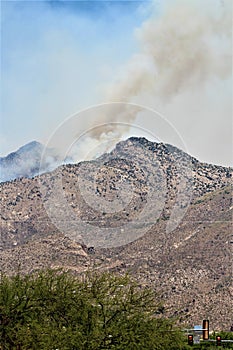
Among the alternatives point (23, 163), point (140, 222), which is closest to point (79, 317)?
point (140, 222)

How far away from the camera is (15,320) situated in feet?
84.9

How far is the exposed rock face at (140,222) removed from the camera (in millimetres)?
71625

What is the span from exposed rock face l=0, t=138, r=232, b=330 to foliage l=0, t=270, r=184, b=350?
108 feet

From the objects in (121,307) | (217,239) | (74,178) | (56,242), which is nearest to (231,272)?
(217,239)

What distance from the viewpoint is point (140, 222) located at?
84625 millimetres

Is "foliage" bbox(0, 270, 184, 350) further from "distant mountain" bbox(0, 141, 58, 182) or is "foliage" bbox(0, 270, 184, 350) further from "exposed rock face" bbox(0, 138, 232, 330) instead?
"distant mountain" bbox(0, 141, 58, 182)

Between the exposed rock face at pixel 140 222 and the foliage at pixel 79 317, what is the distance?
33.0 metres

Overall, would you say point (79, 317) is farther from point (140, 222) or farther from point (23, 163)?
point (23, 163)

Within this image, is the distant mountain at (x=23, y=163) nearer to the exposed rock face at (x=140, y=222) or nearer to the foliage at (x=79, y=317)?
the exposed rock face at (x=140, y=222)

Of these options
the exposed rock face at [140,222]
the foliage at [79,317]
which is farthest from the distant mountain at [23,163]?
the foliage at [79,317]

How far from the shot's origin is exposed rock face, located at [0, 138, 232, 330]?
71.6 metres

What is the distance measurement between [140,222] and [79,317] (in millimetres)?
58464

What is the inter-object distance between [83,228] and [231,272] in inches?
797

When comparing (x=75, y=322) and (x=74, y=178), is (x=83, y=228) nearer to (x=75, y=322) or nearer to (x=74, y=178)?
(x=74, y=178)
